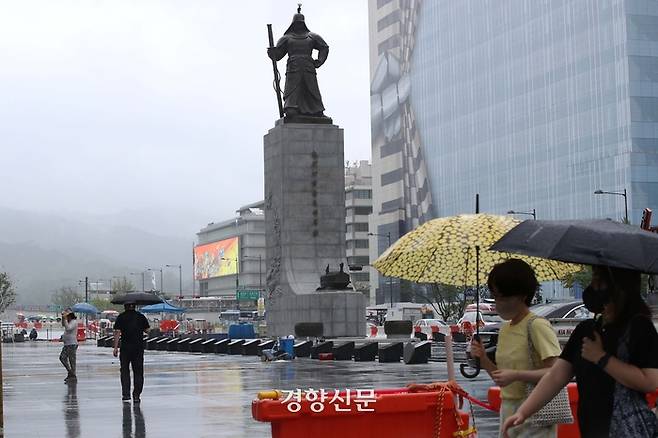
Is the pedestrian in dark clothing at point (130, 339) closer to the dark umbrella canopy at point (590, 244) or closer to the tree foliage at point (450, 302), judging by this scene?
the dark umbrella canopy at point (590, 244)

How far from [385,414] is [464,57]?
420 feet

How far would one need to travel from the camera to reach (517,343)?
7.23 metres

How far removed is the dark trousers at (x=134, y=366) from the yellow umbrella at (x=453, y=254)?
36.2ft

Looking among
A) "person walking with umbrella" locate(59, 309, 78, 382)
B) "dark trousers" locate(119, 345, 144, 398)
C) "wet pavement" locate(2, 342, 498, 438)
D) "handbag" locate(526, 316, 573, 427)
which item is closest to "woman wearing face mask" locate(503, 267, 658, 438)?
"handbag" locate(526, 316, 573, 427)

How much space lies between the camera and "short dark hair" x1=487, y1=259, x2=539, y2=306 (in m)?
7.05

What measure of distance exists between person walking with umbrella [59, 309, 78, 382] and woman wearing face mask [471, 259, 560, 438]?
2121 cm

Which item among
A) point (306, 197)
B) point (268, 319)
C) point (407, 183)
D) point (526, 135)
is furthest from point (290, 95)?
point (407, 183)

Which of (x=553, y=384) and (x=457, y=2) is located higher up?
(x=457, y=2)

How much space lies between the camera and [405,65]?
6004 inches

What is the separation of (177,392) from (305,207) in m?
24.5

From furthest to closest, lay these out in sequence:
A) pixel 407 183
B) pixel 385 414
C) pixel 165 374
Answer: pixel 407 183 → pixel 165 374 → pixel 385 414

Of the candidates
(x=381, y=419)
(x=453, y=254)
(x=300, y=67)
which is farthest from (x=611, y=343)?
(x=300, y=67)

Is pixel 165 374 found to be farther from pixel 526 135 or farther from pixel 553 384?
pixel 526 135

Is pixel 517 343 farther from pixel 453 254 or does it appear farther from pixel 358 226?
pixel 358 226
